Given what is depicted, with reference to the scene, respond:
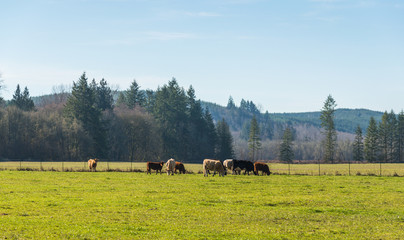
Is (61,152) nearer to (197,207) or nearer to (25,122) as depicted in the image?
(25,122)

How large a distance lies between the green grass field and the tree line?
265 ft

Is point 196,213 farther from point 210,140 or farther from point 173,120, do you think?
point 210,140

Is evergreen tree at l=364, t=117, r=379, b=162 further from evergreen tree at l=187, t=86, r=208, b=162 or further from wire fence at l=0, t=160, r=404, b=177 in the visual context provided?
wire fence at l=0, t=160, r=404, b=177

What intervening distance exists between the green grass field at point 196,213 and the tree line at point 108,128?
8082cm

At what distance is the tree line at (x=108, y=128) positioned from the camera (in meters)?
110

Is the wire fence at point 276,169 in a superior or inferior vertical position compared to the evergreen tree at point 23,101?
inferior

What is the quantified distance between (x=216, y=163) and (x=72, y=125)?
2736 inches

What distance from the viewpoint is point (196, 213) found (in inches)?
862

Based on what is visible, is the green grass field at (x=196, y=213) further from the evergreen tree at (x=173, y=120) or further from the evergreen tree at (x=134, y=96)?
the evergreen tree at (x=134, y=96)

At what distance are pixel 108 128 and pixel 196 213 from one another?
10482cm

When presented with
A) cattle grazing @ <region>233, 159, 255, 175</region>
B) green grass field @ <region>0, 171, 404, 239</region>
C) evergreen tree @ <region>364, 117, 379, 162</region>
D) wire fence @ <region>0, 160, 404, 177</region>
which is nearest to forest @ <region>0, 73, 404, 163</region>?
evergreen tree @ <region>364, 117, 379, 162</region>

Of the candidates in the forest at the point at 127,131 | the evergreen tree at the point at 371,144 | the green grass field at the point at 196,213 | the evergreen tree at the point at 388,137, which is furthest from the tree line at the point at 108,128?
the green grass field at the point at 196,213

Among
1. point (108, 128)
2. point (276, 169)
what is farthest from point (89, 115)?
point (276, 169)

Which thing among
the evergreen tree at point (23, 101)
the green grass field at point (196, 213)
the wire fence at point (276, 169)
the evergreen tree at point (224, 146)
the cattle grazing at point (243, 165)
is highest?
the evergreen tree at point (23, 101)
